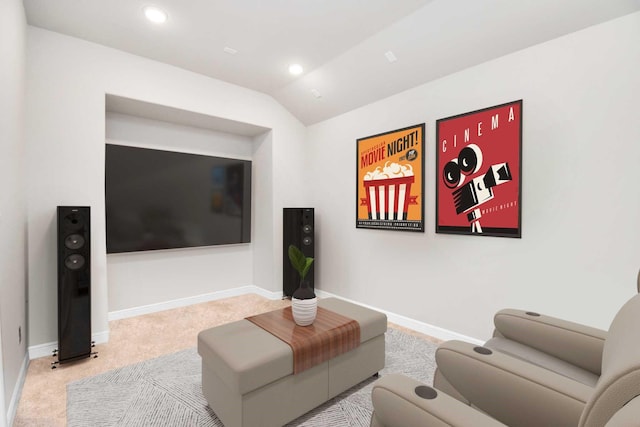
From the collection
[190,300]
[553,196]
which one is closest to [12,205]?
[190,300]

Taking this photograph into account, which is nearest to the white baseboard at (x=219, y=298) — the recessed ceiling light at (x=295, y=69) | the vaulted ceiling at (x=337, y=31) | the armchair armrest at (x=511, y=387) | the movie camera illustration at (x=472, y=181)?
the movie camera illustration at (x=472, y=181)

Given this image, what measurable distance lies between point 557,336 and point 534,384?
64cm

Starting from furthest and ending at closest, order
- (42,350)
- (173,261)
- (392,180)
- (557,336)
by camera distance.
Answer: (173,261) < (392,180) < (42,350) < (557,336)

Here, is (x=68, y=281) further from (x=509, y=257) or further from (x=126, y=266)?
(x=509, y=257)

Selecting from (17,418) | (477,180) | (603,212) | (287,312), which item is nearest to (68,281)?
(17,418)

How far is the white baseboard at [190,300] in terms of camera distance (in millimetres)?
3596

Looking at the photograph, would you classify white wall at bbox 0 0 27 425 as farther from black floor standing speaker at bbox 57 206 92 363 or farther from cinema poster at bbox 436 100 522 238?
cinema poster at bbox 436 100 522 238

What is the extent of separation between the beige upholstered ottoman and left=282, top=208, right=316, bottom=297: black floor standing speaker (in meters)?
2.07

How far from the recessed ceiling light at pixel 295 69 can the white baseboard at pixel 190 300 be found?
2.98m

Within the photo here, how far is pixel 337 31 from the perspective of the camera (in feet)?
9.27

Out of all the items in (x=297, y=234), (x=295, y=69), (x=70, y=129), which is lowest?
(x=297, y=234)

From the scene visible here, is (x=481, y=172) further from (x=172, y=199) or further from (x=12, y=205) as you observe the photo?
(x=12, y=205)

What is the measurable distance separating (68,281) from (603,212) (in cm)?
423

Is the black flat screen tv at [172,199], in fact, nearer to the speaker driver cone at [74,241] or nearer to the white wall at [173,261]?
the white wall at [173,261]
